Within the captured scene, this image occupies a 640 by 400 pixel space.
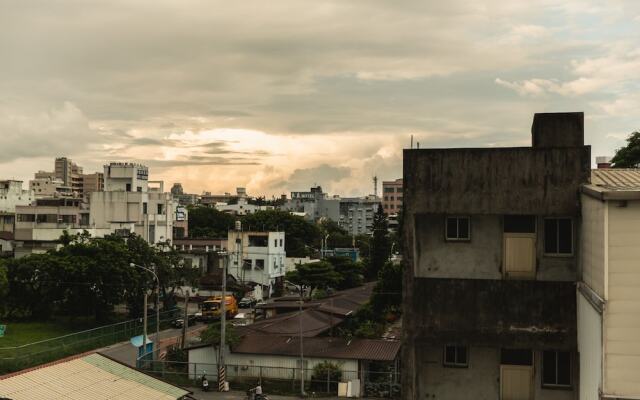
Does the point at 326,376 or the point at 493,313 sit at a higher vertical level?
the point at 493,313

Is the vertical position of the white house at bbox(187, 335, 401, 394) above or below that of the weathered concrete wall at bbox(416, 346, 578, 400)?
below

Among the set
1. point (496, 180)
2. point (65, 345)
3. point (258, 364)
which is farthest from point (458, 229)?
point (65, 345)

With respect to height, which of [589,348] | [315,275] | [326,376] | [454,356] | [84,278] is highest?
[589,348]

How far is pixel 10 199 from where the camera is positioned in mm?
107438

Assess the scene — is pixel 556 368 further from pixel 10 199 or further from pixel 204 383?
pixel 10 199

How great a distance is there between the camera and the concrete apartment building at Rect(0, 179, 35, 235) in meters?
100

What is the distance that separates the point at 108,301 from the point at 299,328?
23102 millimetres

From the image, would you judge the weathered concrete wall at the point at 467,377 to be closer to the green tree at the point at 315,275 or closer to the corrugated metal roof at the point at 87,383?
the corrugated metal roof at the point at 87,383

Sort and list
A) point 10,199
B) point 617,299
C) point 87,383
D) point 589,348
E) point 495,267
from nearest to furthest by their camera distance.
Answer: point 617,299 < point 589,348 < point 495,267 < point 87,383 < point 10,199

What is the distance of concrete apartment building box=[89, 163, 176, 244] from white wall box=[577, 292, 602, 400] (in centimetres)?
7098

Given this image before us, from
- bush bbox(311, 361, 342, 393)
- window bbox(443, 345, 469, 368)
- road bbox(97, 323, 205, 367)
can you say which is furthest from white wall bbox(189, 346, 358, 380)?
window bbox(443, 345, 469, 368)

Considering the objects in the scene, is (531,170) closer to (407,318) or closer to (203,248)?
(407,318)

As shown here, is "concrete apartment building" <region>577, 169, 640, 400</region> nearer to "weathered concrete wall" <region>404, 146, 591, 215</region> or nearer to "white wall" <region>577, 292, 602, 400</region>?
"white wall" <region>577, 292, 602, 400</region>

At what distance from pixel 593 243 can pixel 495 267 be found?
10.2 feet
